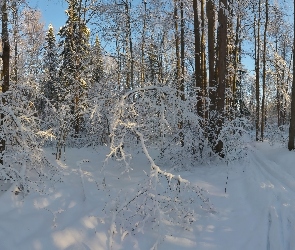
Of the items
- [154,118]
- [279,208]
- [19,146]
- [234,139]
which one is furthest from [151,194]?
[234,139]

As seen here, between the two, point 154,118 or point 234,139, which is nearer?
point 154,118

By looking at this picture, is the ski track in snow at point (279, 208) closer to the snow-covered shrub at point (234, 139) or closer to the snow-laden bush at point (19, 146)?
the snow-covered shrub at point (234, 139)

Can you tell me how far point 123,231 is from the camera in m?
4.70

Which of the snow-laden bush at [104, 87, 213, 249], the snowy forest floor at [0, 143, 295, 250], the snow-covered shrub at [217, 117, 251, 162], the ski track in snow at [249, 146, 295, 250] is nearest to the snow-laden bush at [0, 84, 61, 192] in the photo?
the snowy forest floor at [0, 143, 295, 250]

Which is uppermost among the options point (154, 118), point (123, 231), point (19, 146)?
point (154, 118)

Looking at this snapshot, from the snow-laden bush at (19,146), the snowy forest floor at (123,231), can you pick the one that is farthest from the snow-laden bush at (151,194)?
the snow-laden bush at (19,146)

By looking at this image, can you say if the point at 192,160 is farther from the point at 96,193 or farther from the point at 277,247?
the point at 277,247

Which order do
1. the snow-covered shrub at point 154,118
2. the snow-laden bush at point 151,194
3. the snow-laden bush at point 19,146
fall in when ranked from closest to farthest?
the snow-laden bush at point 151,194, the snow-laden bush at point 19,146, the snow-covered shrub at point 154,118

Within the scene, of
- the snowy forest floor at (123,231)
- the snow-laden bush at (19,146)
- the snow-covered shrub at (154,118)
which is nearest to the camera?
the snowy forest floor at (123,231)

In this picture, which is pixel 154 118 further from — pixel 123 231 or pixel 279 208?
pixel 279 208

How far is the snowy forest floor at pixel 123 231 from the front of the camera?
4344 millimetres

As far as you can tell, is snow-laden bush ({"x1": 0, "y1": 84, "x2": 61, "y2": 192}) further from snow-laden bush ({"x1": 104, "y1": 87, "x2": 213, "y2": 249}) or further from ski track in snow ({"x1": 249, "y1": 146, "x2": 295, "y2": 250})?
ski track in snow ({"x1": 249, "y1": 146, "x2": 295, "y2": 250})

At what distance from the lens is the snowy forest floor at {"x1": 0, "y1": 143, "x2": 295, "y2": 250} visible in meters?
4.34

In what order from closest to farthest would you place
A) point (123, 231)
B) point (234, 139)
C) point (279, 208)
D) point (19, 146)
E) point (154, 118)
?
point (123, 231) < point (279, 208) < point (19, 146) < point (154, 118) < point (234, 139)
